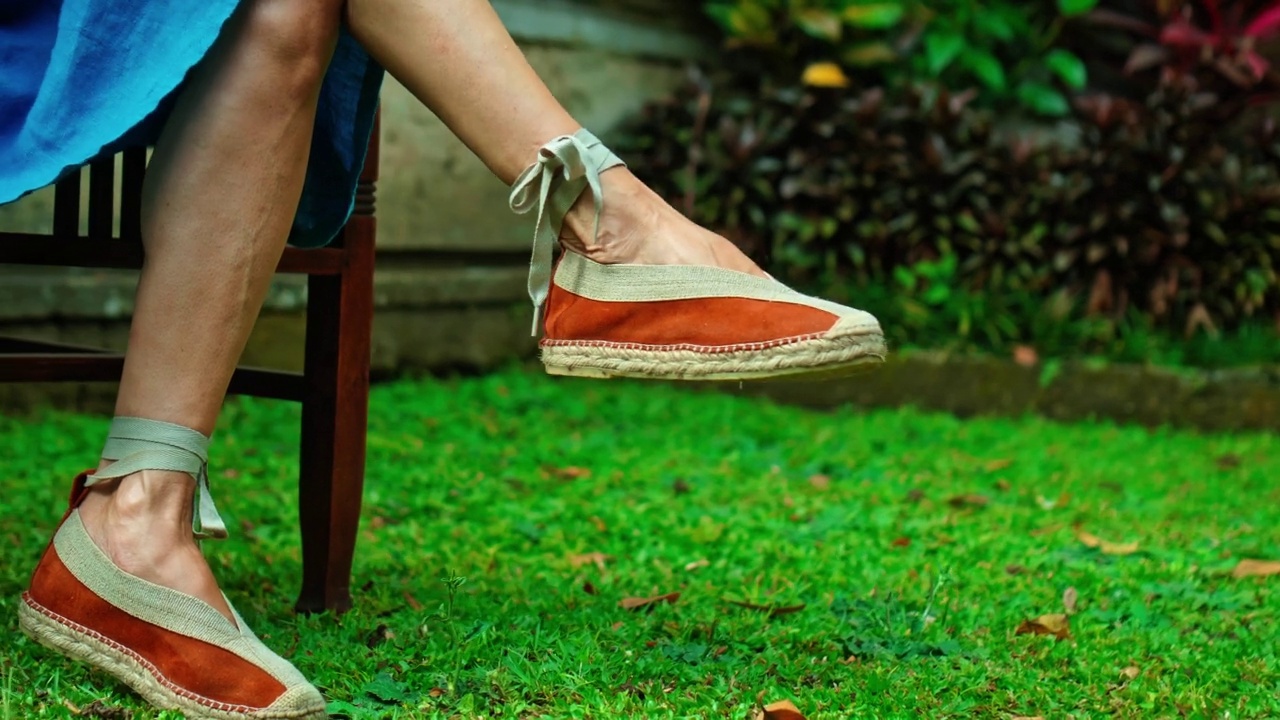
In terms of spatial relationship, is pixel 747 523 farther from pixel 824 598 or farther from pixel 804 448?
pixel 804 448

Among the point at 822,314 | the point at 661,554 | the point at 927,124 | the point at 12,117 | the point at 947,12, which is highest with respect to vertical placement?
the point at 947,12

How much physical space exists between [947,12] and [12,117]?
3.94m

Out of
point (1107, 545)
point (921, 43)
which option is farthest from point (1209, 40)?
point (1107, 545)

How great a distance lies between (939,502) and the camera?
260 cm

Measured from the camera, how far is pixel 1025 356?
393 cm

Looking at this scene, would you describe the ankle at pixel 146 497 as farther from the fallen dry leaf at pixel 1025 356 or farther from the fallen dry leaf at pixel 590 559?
the fallen dry leaf at pixel 1025 356

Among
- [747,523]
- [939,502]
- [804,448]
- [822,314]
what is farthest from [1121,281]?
[822,314]

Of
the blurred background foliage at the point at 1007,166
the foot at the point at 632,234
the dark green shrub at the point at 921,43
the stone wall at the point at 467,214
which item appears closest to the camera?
the foot at the point at 632,234

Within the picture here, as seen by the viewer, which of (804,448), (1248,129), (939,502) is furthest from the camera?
(1248,129)

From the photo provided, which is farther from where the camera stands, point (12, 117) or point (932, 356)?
point (932, 356)

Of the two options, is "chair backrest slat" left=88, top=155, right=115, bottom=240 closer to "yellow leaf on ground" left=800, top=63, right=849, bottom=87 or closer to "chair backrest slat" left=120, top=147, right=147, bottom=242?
"chair backrest slat" left=120, top=147, right=147, bottom=242

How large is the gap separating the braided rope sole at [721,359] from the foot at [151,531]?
41 centimetres

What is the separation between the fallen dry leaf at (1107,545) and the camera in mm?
2186

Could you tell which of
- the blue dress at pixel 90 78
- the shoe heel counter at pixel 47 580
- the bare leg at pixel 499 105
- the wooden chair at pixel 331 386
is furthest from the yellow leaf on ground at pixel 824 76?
the shoe heel counter at pixel 47 580
